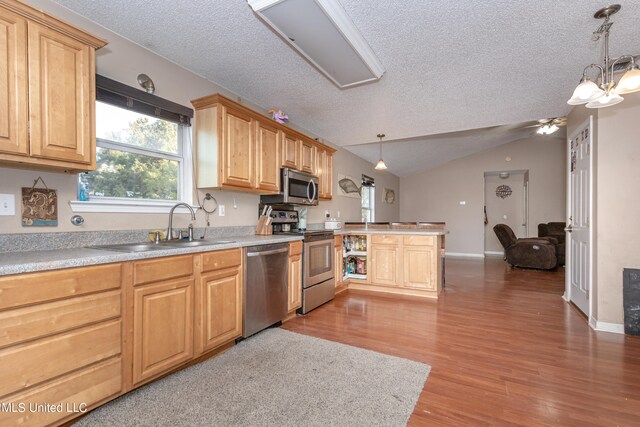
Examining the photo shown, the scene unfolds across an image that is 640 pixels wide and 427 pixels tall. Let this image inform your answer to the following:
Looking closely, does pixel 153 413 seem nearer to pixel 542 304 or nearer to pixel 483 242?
pixel 542 304

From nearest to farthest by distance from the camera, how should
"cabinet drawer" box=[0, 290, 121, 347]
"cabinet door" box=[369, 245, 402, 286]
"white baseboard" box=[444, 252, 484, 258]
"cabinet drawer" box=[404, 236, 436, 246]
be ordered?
"cabinet drawer" box=[0, 290, 121, 347], "cabinet drawer" box=[404, 236, 436, 246], "cabinet door" box=[369, 245, 402, 286], "white baseboard" box=[444, 252, 484, 258]

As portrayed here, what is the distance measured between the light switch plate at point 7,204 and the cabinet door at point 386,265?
3.81m

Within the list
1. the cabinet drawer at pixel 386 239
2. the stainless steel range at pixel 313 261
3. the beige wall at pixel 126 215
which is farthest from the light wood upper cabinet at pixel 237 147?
the cabinet drawer at pixel 386 239

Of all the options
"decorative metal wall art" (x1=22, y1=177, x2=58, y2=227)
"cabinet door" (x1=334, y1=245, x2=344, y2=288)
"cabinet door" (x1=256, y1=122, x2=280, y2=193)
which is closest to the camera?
"decorative metal wall art" (x1=22, y1=177, x2=58, y2=227)

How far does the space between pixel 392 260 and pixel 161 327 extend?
3182 mm

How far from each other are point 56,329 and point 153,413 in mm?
699

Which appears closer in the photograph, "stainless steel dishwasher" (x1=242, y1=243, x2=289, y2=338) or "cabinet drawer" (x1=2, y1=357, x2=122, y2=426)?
"cabinet drawer" (x1=2, y1=357, x2=122, y2=426)

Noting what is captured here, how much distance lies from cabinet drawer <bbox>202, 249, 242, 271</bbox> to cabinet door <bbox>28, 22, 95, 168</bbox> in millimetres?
970

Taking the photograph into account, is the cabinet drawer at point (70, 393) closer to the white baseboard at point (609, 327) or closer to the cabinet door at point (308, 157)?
the cabinet door at point (308, 157)

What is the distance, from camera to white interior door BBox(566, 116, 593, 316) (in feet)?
10.9

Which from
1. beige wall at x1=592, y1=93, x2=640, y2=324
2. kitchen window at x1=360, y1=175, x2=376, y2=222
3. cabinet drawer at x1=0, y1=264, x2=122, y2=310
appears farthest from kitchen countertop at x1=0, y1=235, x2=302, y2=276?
kitchen window at x1=360, y1=175, x2=376, y2=222

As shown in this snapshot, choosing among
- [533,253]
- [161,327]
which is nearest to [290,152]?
[161,327]

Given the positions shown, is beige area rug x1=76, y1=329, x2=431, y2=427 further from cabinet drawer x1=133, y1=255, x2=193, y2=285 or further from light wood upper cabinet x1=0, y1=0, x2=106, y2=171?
light wood upper cabinet x1=0, y1=0, x2=106, y2=171

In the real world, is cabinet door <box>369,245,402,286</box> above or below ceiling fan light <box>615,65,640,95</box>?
below
